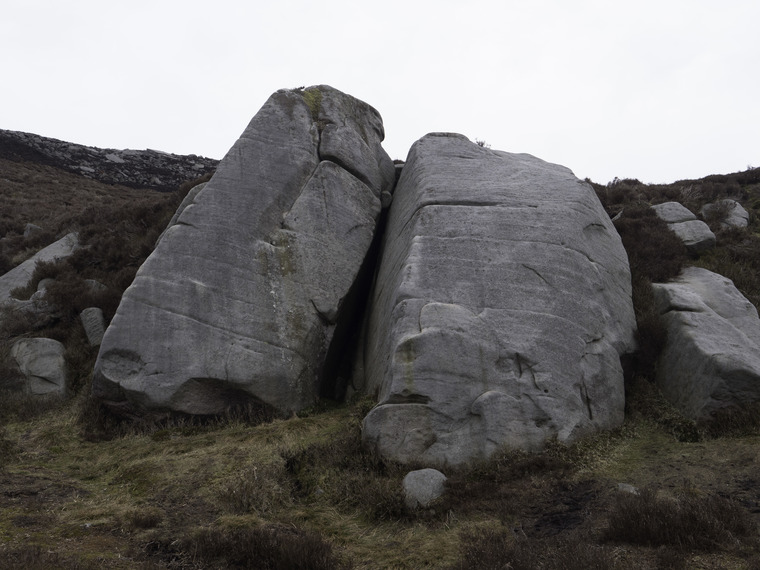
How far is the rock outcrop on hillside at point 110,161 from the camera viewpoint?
40.8 meters

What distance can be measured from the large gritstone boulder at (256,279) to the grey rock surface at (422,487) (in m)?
4.49

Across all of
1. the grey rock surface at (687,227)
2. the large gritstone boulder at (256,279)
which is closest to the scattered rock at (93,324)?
the large gritstone boulder at (256,279)

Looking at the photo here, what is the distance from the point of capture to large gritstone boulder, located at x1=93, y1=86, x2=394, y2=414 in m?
12.5

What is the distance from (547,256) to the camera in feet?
41.9

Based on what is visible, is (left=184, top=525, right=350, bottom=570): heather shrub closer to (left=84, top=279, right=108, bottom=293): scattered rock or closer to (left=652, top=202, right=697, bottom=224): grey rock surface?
(left=84, top=279, right=108, bottom=293): scattered rock

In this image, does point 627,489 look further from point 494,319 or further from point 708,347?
point 708,347

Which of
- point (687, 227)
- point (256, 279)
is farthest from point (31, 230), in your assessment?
point (687, 227)

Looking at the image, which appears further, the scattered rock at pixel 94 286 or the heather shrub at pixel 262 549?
the scattered rock at pixel 94 286

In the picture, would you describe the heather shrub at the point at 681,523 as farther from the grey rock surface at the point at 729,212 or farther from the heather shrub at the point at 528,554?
the grey rock surface at the point at 729,212

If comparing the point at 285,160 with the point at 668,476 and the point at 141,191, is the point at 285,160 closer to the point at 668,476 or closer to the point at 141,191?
the point at 668,476

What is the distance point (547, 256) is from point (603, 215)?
3.87m

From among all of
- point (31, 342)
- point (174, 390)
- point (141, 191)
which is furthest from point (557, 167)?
point (141, 191)

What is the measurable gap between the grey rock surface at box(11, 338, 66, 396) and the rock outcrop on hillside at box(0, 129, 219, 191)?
87.4 ft

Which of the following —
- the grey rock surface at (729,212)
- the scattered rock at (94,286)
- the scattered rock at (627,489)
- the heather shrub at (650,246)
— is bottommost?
the scattered rock at (627,489)
